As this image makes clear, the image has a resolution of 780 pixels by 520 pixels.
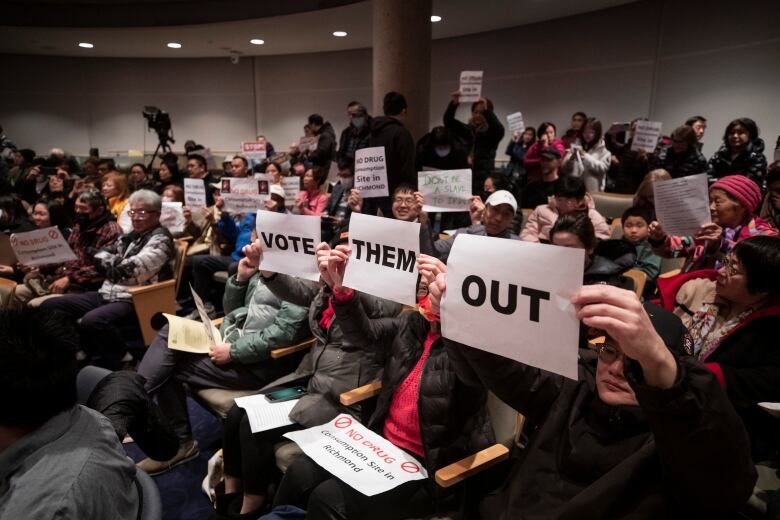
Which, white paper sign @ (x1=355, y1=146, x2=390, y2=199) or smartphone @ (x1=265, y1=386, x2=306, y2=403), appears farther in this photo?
white paper sign @ (x1=355, y1=146, x2=390, y2=199)

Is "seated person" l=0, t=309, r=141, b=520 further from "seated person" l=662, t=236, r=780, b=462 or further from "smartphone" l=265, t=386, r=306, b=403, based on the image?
"seated person" l=662, t=236, r=780, b=462

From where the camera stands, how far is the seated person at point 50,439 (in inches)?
36.1

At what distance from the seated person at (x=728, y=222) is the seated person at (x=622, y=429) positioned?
3.86 feet

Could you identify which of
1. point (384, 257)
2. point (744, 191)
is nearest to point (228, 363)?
point (384, 257)

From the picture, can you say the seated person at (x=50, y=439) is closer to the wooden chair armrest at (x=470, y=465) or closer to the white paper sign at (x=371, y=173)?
the wooden chair armrest at (x=470, y=465)

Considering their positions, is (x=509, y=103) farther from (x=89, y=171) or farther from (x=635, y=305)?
(x=635, y=305)

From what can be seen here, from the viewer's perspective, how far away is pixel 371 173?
366 centimetres

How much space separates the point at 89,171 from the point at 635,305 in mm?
8187

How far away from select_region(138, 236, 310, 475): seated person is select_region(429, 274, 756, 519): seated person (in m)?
1.34

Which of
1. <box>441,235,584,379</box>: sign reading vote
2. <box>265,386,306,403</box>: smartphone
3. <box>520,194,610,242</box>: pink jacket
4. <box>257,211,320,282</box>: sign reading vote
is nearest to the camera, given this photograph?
<box>441,235,584,379</box>: sign reading vote

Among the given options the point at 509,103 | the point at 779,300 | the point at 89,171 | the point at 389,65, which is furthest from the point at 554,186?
the point at 89,171

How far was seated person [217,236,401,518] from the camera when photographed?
209 centimetres

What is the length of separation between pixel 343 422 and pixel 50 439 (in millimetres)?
1238

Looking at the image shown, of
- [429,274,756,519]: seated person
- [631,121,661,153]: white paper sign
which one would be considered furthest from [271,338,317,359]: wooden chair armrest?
[631,121,661,153]: white paper sign
